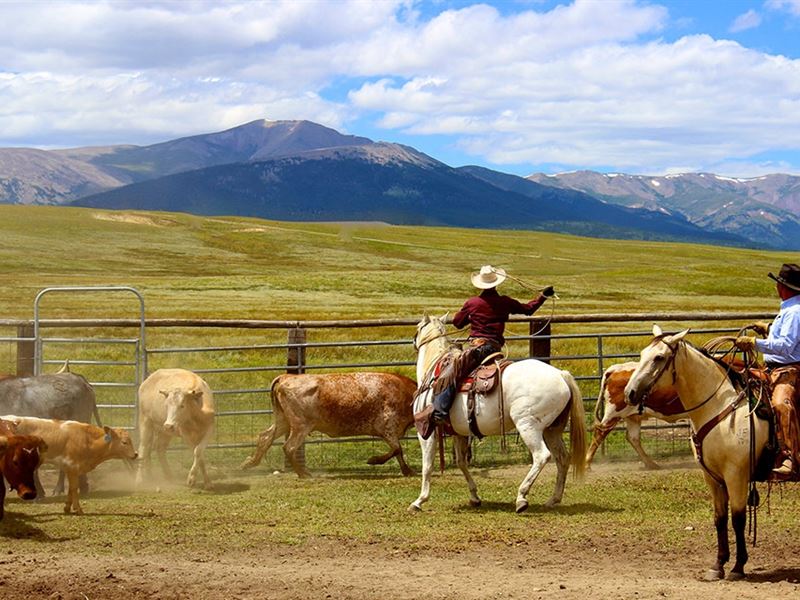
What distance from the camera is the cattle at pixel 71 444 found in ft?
38.1

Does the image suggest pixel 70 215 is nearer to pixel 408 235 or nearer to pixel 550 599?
pixel 408 235

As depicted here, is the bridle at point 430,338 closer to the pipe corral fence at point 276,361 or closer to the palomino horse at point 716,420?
the pipe corral fence at point 276,361

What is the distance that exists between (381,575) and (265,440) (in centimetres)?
663

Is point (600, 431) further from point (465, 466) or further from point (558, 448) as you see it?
point (465, 466)

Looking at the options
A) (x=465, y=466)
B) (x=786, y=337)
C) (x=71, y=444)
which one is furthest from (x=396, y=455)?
(x=786, y=337)

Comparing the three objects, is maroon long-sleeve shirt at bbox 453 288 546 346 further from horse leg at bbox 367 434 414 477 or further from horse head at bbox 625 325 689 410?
horse head at bbox 625 325 689 410

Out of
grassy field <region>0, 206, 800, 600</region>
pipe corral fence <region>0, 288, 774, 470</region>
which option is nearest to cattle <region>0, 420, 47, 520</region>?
grassy field <region>0, 206, 800, 600</region>

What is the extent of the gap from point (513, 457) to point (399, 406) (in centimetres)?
207

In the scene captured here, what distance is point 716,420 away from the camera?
8.51 m

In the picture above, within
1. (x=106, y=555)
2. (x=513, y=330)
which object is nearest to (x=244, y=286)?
(x=513, y=330)

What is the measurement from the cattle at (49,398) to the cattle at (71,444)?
55.6 inches

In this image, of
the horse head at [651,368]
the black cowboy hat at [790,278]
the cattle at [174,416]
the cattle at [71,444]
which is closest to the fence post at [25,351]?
the cattle at [174,416]

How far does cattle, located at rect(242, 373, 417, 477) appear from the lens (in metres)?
14.5

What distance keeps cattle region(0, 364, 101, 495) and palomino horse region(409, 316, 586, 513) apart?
15.0ft
